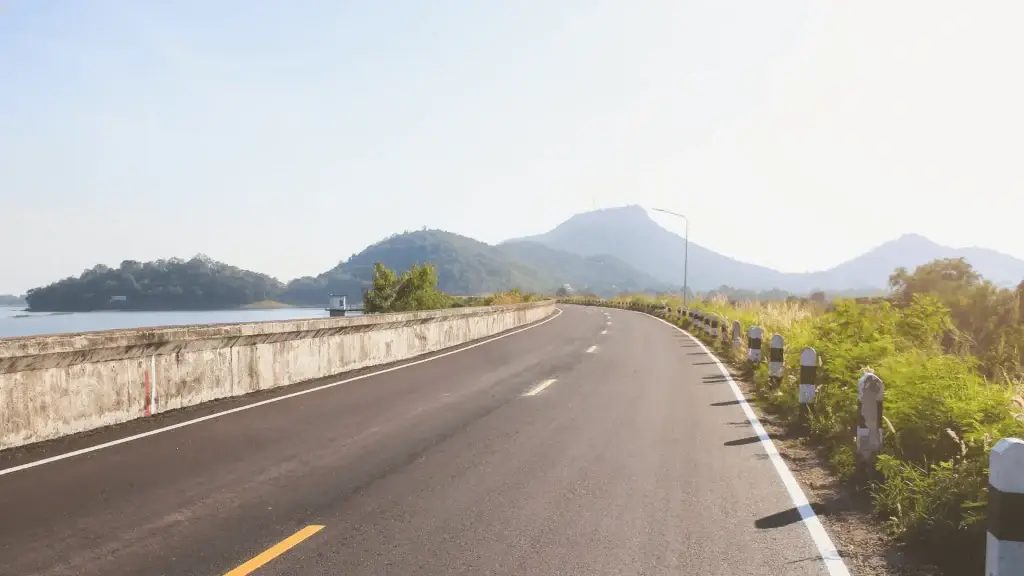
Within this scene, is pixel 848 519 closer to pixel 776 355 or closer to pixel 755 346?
pixel 776 355

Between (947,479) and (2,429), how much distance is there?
9.14 meters

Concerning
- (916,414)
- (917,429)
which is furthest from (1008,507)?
(916,414)

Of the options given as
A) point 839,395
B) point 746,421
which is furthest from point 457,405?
point 839,395

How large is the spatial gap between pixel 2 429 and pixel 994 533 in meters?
9.01

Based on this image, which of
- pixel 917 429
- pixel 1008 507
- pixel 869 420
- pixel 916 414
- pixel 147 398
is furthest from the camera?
pixel 147 398

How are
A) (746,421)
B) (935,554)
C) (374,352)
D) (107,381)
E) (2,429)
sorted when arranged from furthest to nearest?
1. (374,352)
2. (746,421)
3. (107,381)
4. (2,429)
5. (935,554)

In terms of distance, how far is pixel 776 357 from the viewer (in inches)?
498

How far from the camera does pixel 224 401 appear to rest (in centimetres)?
1168

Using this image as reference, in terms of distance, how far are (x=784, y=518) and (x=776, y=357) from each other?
7267mm

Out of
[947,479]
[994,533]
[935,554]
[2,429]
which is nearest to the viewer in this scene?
[994,533]

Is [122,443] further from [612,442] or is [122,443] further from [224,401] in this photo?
[612,442]

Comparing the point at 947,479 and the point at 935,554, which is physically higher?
the point at 947,479

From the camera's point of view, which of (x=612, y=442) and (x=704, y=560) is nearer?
(x=704, y=560)

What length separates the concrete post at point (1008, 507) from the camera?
371 cm
